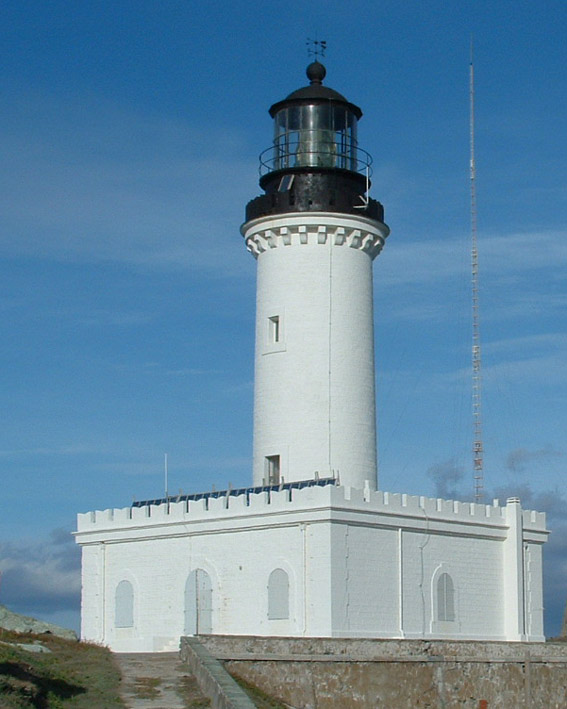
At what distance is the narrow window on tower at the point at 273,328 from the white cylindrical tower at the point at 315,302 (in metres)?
0.03

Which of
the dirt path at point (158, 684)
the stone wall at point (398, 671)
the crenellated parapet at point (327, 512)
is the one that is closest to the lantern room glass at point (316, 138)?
the crenellated parapet at point (327, 512)

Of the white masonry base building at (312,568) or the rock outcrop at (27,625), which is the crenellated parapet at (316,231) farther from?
the rock outcrop at (27,625)

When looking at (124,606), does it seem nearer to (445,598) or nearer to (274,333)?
(274,333)

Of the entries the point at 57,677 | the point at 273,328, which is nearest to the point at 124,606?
the point at 273,328

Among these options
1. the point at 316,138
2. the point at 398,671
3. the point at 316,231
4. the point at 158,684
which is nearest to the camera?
the point at 158,684

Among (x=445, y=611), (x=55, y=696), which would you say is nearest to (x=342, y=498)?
(x=445, y=611)

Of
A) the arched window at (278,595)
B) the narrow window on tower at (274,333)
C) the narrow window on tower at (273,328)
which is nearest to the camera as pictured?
the arched window at (278,595)

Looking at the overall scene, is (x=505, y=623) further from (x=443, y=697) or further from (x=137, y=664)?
(x=137, y=664)

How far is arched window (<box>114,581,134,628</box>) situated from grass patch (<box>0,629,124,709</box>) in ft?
18.5

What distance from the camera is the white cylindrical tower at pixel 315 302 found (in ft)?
102

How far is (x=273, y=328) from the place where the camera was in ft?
105

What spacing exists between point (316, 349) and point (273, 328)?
142 centimetres

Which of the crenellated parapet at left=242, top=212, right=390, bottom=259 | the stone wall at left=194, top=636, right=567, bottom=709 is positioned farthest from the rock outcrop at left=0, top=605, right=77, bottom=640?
the crenellated parapet at left=242, top=212, right=390, bottom=259

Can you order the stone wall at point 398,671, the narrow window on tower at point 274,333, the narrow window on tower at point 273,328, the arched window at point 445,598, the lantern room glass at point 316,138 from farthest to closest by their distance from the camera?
the lantern room glass at point 316,138, the narrow window on tower at point 273,328, the narrow window on tower at point 274,333, the arched window at point 445,598, the stone wall at point 398,671
